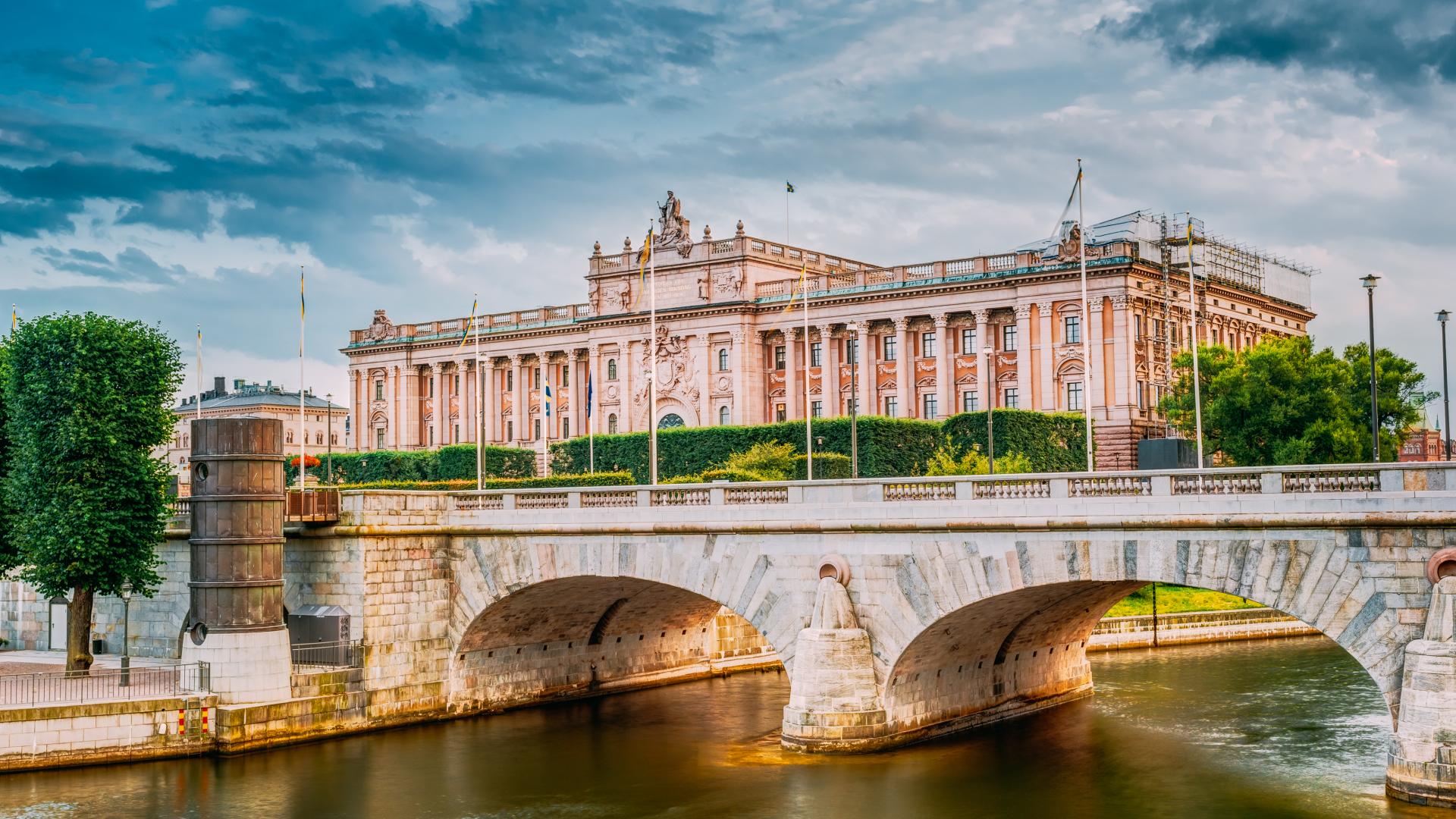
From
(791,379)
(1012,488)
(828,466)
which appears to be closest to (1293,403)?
(828,466)

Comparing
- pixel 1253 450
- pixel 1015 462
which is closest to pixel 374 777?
pixel 1015 462

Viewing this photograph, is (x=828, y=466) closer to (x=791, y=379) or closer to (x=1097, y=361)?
(x=1097, y=361)

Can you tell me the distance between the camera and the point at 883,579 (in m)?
37.9

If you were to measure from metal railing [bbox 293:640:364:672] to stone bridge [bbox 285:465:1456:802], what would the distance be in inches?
19.6

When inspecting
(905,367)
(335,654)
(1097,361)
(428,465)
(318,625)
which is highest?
(905,367)

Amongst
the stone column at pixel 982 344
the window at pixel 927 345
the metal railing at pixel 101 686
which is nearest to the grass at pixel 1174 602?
the stone column at pixel 982 344

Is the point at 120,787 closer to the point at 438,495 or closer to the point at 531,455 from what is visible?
the point at 438,495

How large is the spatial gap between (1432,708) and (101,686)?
113 feet

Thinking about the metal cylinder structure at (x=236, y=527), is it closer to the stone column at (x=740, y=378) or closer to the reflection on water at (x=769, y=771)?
the reflection on water at (x=769, y=771)

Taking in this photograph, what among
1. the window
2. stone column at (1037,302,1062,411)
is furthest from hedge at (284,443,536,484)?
stone column at (1037,302,1062,411)

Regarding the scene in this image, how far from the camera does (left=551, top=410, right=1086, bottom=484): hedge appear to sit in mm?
82125

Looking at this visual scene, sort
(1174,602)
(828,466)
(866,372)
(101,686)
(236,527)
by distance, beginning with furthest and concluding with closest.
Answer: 1. (866,372)
2. (828,466)
3. (1174,602)
4. (101,686)
5. (236,527)

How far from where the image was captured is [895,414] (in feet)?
334

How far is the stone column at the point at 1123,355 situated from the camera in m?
88.6
